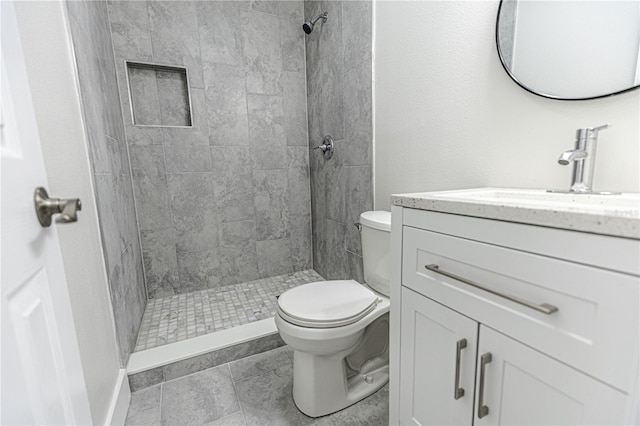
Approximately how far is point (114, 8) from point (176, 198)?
1.23m

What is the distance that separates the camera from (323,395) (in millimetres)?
1175

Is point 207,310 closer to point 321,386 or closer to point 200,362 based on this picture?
point 200,362

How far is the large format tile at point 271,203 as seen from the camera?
2330 mm

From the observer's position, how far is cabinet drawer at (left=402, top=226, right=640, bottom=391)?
406 mm

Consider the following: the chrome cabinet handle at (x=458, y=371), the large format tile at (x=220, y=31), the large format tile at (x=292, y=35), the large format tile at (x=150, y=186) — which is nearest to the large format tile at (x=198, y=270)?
the large format tile at (x=150, y=186)

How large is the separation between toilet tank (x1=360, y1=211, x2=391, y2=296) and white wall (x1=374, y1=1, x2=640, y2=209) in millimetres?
291

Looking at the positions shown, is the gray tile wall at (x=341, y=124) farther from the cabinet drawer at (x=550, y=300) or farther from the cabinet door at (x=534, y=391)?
the cabinet door at (x=534, y=391)

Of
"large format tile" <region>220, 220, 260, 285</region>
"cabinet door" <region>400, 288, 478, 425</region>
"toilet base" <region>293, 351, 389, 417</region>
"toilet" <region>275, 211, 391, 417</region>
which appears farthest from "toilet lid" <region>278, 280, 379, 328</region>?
"large format tile" <region>220, 220, 260, 285</region>

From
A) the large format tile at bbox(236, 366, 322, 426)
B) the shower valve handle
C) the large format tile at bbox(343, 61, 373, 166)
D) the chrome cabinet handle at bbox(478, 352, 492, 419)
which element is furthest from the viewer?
the shower valve handle

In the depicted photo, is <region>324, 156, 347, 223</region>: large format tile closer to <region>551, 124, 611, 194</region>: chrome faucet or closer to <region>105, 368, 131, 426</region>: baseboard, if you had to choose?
<region>551, 124, 611, 194</region>: chrome faucet

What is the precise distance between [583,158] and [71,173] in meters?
1.51

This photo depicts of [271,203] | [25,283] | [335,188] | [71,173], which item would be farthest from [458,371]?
[271,203]

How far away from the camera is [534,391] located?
1.71ft

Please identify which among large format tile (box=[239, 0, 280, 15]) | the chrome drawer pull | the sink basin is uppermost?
large format tile (box=[239, 0, 280, 15])
